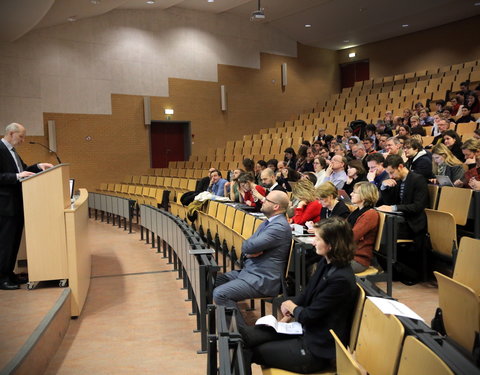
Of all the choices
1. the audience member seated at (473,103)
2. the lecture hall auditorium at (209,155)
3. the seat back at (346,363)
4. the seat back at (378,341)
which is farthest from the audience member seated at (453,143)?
the seat back at (346,363)

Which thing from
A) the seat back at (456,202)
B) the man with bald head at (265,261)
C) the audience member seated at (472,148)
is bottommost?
the man with bald head at (265,261)

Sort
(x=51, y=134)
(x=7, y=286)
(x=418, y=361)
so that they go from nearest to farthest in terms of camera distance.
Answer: (x=418, y=361)
(x=7, y=286)
(x=51, y=134)

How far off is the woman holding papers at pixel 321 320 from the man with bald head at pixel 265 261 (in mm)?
751

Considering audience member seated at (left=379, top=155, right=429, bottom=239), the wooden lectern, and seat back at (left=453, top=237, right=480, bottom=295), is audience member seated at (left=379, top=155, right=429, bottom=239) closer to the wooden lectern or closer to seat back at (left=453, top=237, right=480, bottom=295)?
seat back at (left=453, top=237, right=480, bottom=295)

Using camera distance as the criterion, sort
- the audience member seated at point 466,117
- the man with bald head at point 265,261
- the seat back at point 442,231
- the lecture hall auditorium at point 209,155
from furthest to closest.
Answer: the audience member seated at point 466,117
the seat back at point 442,231
the man with bald head at point 265,261
the lecture hall auditorium at point 209,155

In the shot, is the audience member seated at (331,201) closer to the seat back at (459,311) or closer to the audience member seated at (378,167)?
the audience member seated at (378,167)

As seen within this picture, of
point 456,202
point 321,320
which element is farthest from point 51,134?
point 321,320

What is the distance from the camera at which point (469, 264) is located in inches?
85.7

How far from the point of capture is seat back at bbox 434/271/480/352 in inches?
70.9

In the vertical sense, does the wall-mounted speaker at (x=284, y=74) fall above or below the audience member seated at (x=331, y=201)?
above

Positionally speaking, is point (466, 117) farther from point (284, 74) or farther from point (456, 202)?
point (284, 74)

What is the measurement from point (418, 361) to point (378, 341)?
289 mm

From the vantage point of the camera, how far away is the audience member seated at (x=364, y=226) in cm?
308

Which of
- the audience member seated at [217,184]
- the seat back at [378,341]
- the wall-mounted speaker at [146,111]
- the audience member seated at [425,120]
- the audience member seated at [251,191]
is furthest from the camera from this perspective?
the wall-mounted speaker at [146,111]
